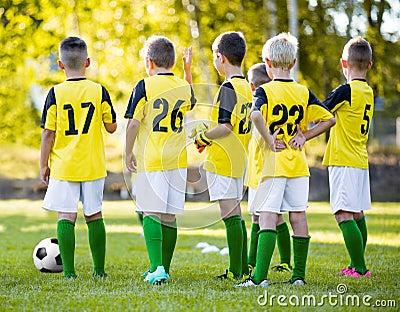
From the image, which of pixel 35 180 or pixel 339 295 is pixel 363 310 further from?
pixel 35 180

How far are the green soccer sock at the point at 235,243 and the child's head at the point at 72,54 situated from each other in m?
1.73

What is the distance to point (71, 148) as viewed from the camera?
222 inches

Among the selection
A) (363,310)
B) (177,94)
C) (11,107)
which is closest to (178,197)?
(177,94)

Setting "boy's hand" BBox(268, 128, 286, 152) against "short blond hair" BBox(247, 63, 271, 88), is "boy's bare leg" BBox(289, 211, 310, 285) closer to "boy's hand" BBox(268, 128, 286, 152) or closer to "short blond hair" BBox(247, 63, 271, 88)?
"boy's hand" BBox(268, 128, 286, 152)

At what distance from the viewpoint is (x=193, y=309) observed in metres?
4.27

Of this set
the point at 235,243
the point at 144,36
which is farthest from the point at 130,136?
the point at 144,36

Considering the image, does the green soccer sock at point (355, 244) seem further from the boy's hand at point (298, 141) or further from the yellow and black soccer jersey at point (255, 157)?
the boy's hand at point (298, 141)

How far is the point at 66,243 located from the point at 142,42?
19761mm

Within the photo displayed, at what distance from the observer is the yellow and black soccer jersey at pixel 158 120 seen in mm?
5496

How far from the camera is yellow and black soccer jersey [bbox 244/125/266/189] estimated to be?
5426 mm

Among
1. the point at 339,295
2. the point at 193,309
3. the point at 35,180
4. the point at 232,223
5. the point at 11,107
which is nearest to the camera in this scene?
the point at 193,309

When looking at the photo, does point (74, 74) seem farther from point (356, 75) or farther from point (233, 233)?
point (356, 75)

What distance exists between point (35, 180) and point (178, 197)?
56.5ft

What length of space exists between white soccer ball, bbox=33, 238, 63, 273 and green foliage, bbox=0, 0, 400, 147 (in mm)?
15871
